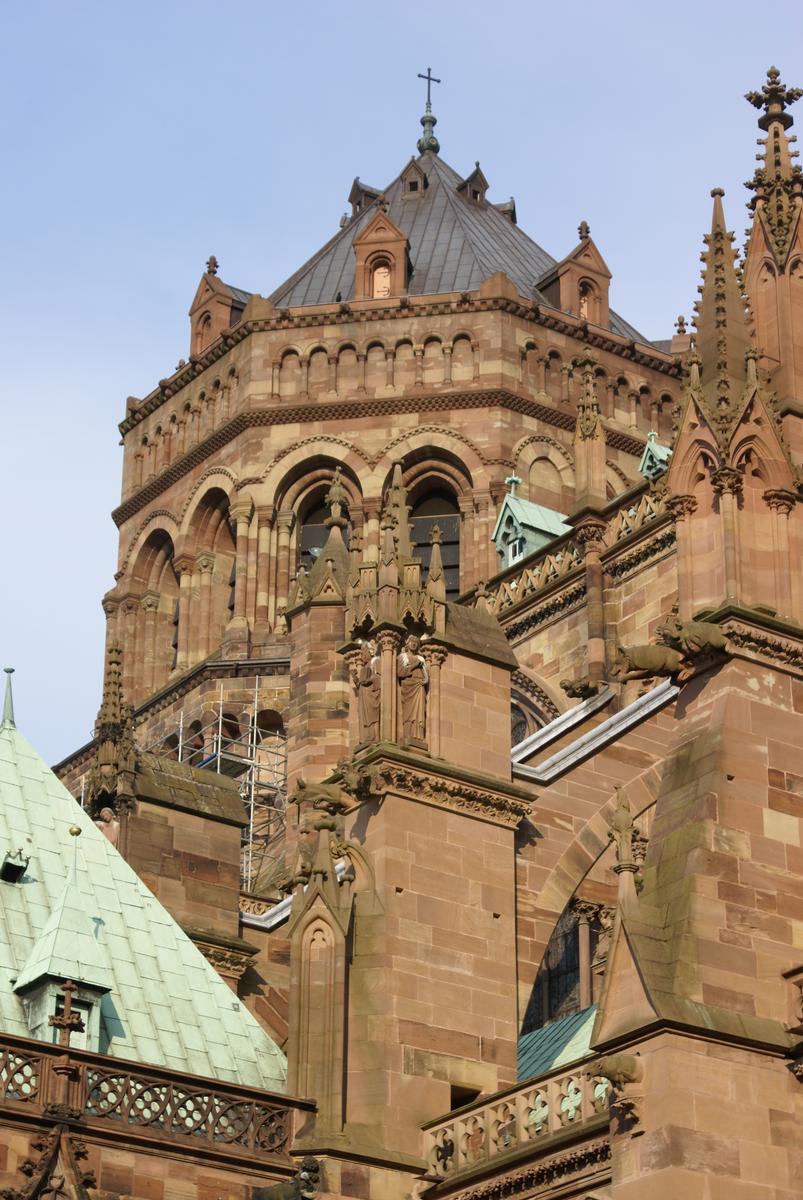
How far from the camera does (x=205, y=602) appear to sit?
55031mm

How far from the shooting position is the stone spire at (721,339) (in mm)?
25219

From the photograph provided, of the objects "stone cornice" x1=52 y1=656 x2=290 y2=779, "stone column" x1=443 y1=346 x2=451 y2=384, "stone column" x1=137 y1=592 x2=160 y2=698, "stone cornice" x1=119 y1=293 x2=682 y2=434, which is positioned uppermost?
"stone cornice" x1=119 y1=293 x2=682 y2=434

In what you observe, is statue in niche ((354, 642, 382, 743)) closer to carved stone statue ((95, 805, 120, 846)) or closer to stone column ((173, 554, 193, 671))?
carved stone statue ((95, 805, 120, 846))

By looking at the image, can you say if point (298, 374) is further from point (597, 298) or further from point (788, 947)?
point (788, 947)

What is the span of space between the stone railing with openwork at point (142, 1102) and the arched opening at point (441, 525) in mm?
28574

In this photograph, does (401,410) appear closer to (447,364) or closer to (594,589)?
(447,364)

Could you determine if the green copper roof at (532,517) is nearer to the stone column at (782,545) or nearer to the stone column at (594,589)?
the stone column at (594,589)

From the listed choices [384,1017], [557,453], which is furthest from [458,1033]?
[557,453]

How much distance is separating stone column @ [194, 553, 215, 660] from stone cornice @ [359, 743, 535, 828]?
2671cm

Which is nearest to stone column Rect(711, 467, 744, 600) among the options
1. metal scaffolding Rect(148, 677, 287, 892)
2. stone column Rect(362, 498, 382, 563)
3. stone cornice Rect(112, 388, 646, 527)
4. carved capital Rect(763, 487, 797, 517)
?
carved capital Rect(763, 487, 797, 517)

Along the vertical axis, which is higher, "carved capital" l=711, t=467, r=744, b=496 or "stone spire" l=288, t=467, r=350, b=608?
"stone spire" l=288, t=467, r=350, b=608

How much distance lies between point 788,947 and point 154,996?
715 cm

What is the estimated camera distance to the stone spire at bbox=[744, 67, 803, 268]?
Answer: 27344 mm

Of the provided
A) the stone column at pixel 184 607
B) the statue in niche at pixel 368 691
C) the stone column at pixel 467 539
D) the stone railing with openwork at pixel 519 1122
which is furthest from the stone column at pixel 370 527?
the stone railing with openwork at pixel 519 1122
